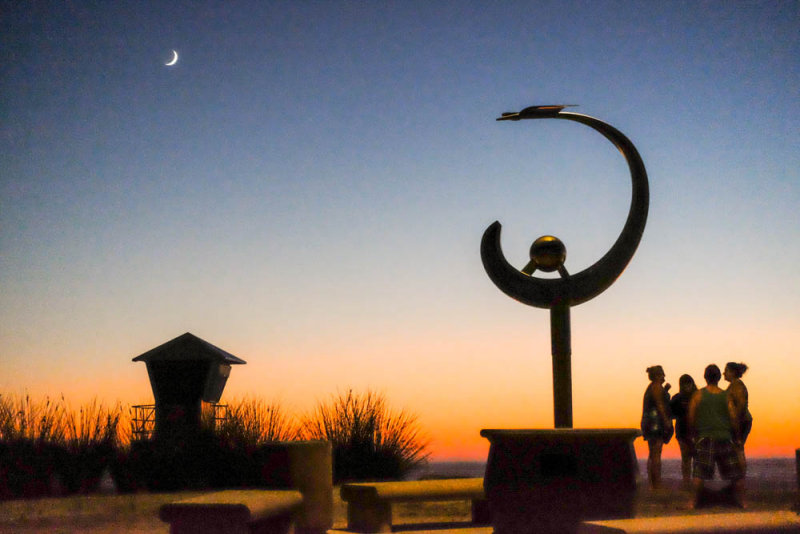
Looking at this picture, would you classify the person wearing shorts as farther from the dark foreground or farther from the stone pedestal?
the stone pedestal

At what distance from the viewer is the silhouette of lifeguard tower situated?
14.9m

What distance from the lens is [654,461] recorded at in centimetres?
840

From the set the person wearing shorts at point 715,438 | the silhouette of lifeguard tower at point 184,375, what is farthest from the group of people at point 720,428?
the silhouette of lifeguard tower at point 184,375

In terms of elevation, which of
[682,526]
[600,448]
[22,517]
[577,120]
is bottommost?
[22,517]

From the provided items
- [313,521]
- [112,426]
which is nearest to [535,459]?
[313,521]

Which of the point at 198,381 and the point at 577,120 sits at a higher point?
the point at 577,120

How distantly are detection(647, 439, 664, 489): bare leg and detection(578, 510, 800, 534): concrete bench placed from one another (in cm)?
386

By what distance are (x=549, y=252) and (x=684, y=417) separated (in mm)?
3998

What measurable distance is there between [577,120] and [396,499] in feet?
10.3

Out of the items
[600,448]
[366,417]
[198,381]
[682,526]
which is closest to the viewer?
[682,526]

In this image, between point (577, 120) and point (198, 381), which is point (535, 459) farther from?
point (198, 381)

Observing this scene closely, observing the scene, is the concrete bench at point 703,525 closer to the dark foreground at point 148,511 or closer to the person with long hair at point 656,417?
the dark foreground at point 148,511

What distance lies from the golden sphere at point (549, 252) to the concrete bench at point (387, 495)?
6.04 feet

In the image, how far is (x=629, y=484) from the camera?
16.2ft
